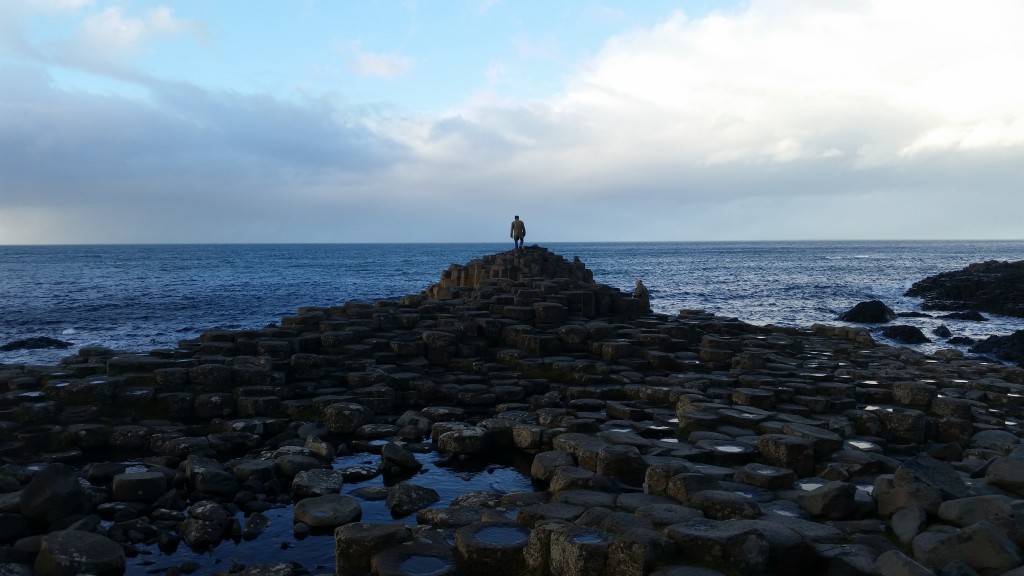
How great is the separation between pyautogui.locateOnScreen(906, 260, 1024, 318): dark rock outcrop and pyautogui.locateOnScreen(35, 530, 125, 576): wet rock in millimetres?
39285

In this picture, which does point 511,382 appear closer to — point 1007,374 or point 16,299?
point 1007,374

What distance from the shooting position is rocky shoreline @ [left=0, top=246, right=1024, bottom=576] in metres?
5.46

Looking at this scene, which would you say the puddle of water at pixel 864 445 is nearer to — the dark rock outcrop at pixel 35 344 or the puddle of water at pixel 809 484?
the puddle of water at pixel 809 484

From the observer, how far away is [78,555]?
5.81 meters

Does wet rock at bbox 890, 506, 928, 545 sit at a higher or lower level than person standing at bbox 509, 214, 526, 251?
lower

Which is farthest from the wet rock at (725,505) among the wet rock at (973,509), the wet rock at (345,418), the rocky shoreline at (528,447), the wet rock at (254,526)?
the wet rock at (345,418)

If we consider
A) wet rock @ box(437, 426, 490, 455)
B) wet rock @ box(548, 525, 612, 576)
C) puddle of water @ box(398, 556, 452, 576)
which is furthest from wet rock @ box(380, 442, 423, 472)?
wet rock @ box(548, 525, 612, 576)

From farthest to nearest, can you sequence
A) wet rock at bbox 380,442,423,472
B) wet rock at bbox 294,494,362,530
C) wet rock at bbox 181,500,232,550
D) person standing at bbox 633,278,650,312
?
person standing at bbox 633,278,650,312, wet rock at bbox 380,442,423,472, wet rock at bbox 294,494,362,530, wet rock at bbox 181,500,232,550

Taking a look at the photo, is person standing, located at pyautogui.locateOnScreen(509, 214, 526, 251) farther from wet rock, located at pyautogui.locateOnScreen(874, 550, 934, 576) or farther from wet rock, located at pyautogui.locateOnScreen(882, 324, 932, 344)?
wet rock, located at pyautogui.locateOnScreen(874, 550, 934, 576)

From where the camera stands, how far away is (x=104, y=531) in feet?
21.9

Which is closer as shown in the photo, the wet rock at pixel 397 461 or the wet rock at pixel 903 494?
the wet rock at pixel 903 494

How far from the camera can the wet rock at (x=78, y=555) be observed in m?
5.70

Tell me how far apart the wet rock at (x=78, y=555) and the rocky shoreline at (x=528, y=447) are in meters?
0.02

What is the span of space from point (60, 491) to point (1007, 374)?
16.4m
